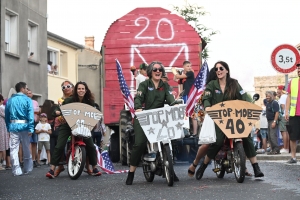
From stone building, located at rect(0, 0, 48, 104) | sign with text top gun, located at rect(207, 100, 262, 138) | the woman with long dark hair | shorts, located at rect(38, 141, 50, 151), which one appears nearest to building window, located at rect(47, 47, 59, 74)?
stone building, located at rect(0, 0, 48, 104)

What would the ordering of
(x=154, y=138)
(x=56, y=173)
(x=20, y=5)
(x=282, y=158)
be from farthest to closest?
(x=20, y=5), (x=282, y=158), (x=56, y=173), (x=154, y=138)

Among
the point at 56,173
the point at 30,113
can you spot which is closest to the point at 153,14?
the point at 30,113

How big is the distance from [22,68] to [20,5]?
2460 mm

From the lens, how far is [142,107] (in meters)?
11.1

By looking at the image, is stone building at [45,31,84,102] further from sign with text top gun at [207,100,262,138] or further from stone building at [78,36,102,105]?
sign with text top gun at [207,100,262,138]

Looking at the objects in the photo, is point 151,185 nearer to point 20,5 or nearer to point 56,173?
point 56,173

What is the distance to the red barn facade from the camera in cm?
1783

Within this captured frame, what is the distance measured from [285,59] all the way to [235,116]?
7.90 meters

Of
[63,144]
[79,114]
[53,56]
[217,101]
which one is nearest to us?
[217,101]

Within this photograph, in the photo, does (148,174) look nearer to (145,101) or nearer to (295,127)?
(145,101)

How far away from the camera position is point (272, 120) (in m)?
20.2

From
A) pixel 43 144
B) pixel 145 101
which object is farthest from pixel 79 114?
pixel 43 144

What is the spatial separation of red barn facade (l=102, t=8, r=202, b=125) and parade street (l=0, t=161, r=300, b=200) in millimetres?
5378

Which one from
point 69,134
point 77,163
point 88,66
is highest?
point 88,66
